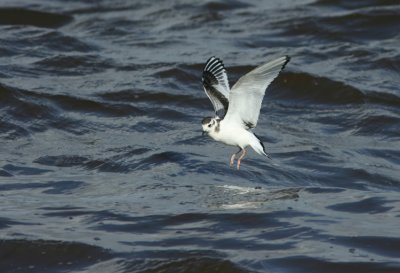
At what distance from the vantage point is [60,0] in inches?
967

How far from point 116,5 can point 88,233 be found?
542 inches

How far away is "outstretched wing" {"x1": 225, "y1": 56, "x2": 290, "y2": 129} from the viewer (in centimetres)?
1216

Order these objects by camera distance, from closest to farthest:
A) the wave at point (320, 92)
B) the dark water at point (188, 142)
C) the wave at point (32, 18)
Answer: the dark water at point (188, 142)
the wave at point (320, 92)
the wave at point (32, 18)

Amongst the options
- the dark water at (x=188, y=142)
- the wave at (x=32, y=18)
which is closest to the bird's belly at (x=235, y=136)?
the dark water at (x=188, y=142)

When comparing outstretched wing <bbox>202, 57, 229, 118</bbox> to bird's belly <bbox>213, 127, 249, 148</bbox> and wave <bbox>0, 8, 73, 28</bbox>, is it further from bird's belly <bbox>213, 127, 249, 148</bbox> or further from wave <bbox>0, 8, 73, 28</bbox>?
wave <bbox>0, 8, 73, 28</bbox>

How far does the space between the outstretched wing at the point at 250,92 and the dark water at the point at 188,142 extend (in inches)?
32.2

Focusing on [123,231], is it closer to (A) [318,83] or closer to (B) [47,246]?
(B) [47,246]

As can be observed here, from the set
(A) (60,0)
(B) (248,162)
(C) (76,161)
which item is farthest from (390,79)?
(A) (60,0)

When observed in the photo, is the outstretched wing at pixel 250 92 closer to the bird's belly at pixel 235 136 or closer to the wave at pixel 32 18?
the bird's belly at pixel 235 136

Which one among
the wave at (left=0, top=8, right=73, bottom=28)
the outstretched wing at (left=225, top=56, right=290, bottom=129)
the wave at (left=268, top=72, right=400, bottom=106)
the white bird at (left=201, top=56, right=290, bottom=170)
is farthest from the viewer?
the wave at (left=0, top=8, right=73, bottom=28)

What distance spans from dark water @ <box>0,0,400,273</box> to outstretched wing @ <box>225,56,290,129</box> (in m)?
Result: 0.82

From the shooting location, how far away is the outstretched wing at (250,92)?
12164mm

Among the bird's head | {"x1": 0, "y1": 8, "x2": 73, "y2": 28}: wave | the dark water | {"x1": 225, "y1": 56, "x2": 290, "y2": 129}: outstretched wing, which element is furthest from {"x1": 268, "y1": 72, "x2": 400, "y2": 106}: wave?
{"x1": 0, "y1": 8, "x2": 73, "y2": 28}: wave

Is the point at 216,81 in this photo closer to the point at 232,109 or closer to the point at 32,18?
the point at 232,109
